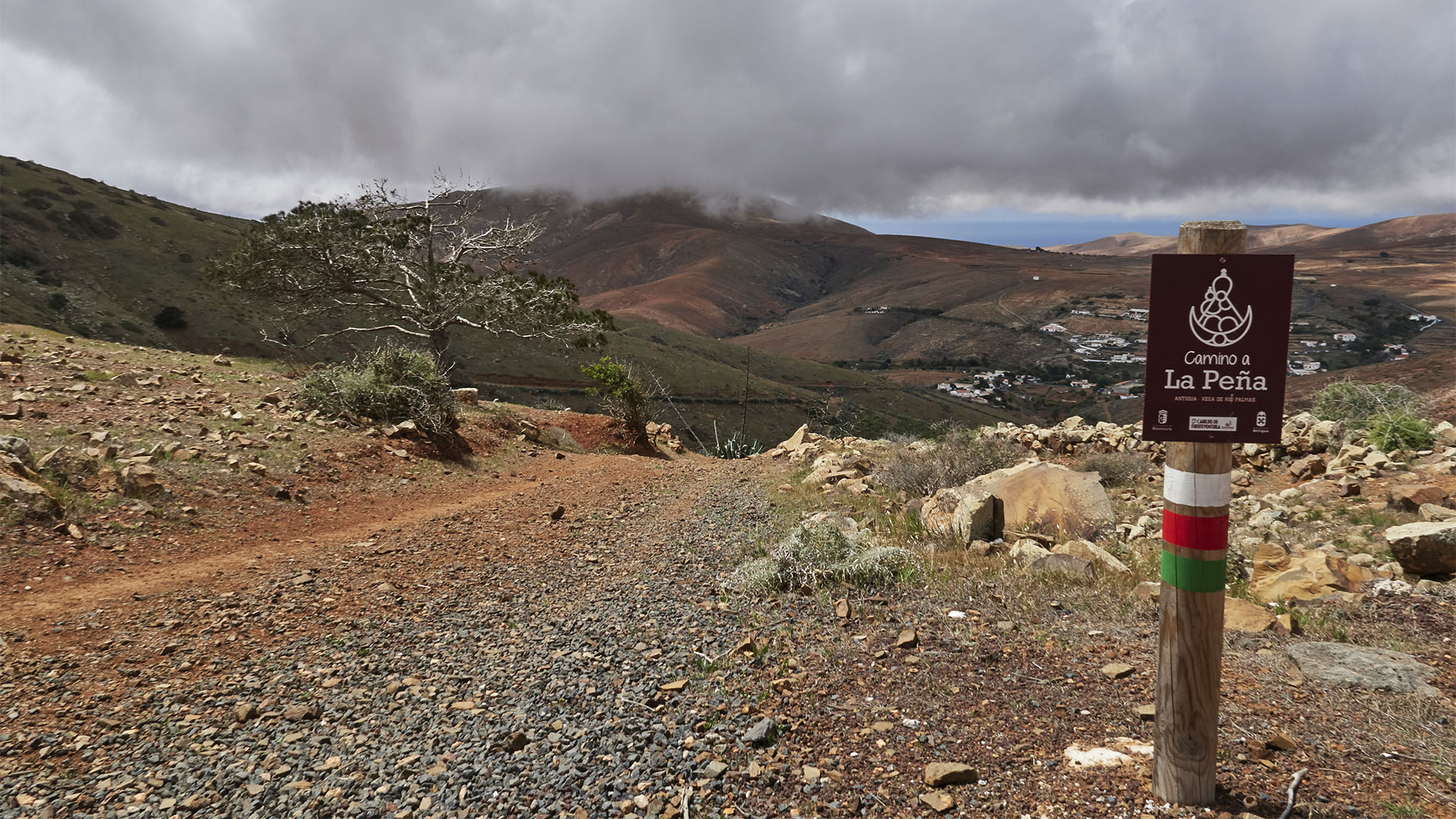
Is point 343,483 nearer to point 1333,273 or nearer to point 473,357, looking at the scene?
point 473,357

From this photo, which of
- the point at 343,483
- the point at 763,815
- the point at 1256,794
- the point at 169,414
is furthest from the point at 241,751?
the point at 169,414

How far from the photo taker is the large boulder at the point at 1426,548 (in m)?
5.41

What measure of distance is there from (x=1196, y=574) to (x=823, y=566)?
10.6 feet

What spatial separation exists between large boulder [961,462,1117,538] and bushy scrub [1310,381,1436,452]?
5185 mm

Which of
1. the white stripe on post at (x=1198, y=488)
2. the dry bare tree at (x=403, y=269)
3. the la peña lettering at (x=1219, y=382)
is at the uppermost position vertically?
the dry bare tree at (x=403, y=269)

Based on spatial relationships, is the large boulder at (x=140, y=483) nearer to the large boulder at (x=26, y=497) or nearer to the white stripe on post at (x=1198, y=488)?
the large boulder at (x=26, y=497)

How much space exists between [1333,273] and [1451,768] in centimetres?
13694

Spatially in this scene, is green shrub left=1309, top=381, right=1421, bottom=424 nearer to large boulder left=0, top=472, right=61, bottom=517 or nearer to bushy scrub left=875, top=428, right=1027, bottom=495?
bushy scrub left=875, top=428, right=1027, bottom=495

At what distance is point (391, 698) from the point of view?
4.44 meters

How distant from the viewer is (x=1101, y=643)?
4.46 metres

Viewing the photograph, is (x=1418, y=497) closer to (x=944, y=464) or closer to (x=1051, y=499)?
(x=1051, y=499)

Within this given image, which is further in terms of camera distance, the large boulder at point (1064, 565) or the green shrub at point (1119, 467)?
the green shrub at point (1119, 467)

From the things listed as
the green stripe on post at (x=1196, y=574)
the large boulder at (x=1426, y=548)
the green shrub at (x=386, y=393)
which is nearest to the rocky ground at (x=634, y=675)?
the large boulder at (x=1426, y=548)

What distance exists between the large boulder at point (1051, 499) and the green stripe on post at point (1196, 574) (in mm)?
4844
